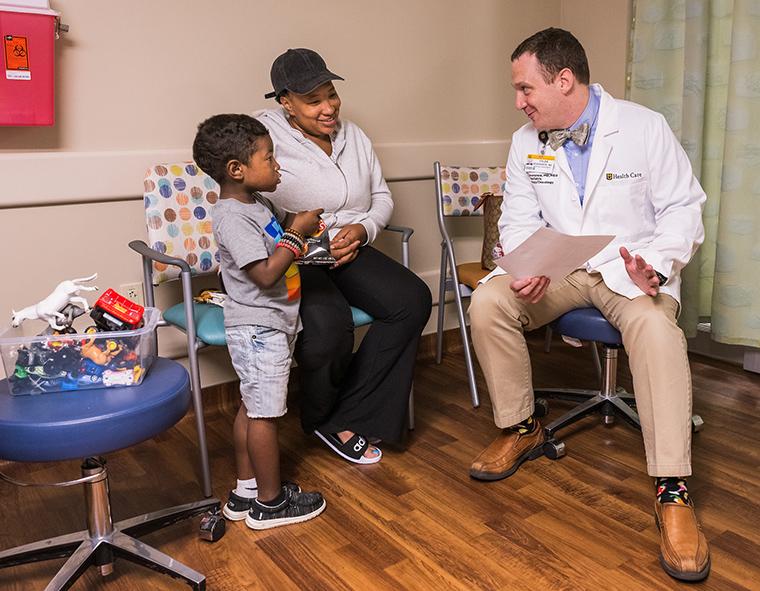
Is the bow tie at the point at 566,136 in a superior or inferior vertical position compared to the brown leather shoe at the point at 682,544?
superior

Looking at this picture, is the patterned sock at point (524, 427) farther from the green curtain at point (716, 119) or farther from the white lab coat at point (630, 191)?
the green curtain at point (716, 119)

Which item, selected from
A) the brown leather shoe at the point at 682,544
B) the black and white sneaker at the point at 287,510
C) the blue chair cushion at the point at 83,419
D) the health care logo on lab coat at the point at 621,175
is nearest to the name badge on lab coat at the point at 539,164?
the health care logo on lab coat at the point at 621,175

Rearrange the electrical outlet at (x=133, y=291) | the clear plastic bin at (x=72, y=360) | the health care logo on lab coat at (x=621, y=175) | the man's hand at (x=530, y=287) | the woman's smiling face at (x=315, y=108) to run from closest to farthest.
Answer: the clear plastic bin at (x=72, y=360) < the man's hand at (x=530, y=287) < the health care logo on lab coat at (x=621, y=175) < the woman's smiling face at (x=315, y=108) < the electrical outlet at (x=133, y=291)

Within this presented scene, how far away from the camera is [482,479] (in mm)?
2098

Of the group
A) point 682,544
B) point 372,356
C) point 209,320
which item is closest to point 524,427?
point 372,356

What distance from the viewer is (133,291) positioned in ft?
8.07

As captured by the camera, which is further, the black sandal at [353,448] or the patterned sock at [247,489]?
the black sandal at [353,448]

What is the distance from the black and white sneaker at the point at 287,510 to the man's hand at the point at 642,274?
998mm

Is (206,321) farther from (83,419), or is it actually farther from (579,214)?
(579,214)

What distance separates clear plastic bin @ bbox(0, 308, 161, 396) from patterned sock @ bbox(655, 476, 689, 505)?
123 cm

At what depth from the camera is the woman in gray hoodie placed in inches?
85.7

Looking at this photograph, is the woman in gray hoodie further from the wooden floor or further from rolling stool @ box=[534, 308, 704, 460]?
rolling stool @ box=[534, 308, 704, 460]

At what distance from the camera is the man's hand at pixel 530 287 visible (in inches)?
78.9

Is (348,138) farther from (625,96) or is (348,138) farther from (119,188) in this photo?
(625,96)
